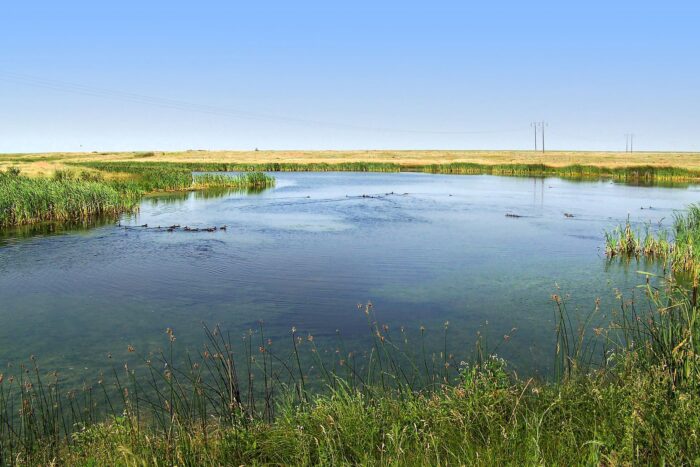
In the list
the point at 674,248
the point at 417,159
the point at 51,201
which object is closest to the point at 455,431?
the point at 674,248

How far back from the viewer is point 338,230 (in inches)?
949

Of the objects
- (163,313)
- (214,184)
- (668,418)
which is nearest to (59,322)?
(163,313)

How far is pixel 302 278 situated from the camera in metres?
14.8

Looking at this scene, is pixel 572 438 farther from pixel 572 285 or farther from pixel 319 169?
pixel 319 169

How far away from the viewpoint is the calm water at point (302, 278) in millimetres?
10203

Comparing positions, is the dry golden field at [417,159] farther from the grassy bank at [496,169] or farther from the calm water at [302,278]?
the calm water at [302,278]

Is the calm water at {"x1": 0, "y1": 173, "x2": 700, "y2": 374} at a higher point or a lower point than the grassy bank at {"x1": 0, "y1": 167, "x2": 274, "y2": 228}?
lower

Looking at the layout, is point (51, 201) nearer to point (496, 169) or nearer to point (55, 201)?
point (55, 201)

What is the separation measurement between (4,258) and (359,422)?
55.2 feet

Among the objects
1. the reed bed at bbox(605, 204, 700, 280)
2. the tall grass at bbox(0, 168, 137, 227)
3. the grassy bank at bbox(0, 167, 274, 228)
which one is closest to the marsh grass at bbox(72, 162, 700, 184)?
the grassy bank at bbox(0, 167, 274, 228)

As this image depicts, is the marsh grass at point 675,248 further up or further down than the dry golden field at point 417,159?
further down

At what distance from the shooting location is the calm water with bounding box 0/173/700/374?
33.5 ft

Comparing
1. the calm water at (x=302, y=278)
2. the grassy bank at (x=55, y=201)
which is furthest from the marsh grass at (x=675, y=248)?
the grassy bank at (x=55, y=201)

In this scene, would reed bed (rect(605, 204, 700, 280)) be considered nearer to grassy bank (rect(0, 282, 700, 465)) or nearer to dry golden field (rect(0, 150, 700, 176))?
grassy bank (rect(0, 282, 700, 465))
